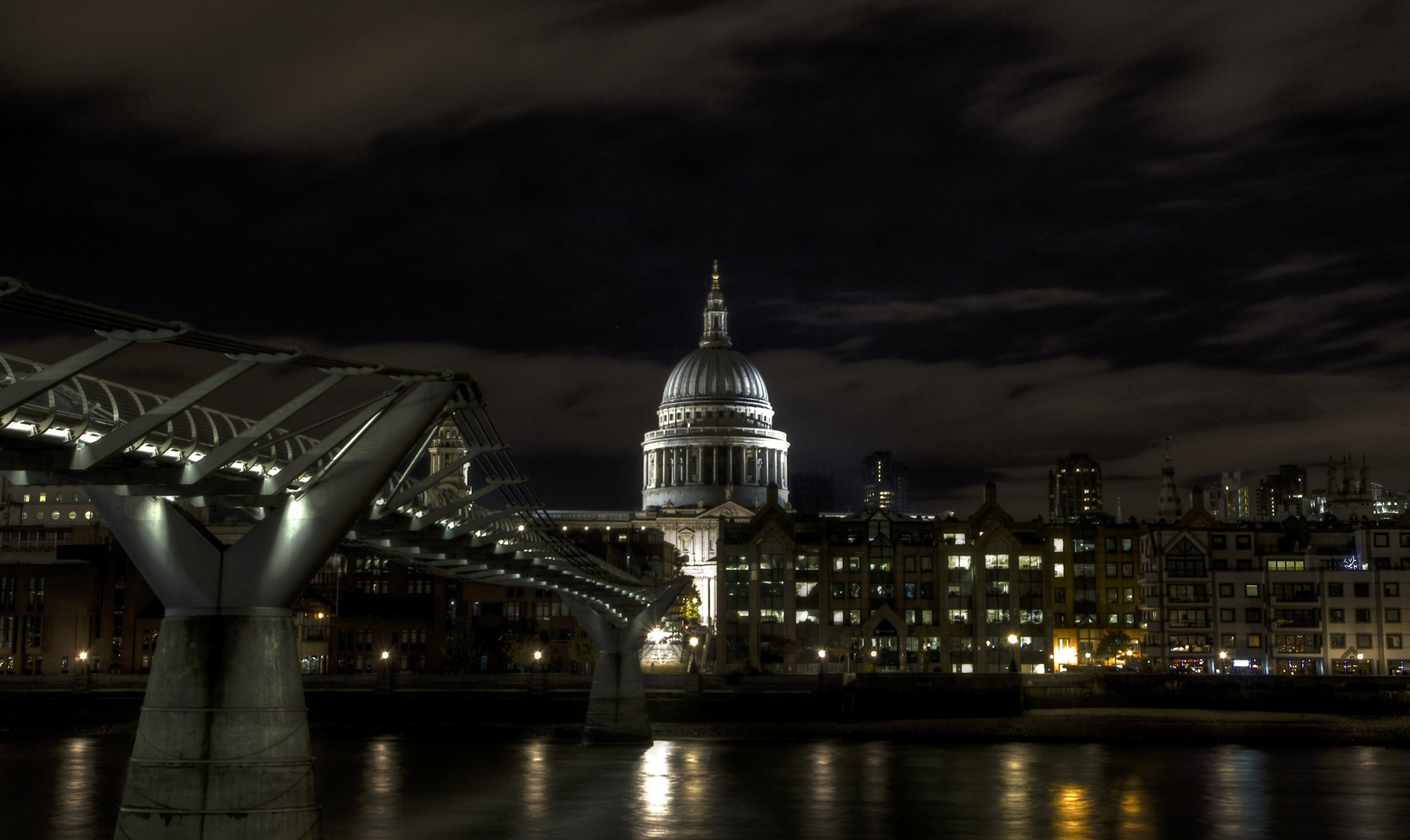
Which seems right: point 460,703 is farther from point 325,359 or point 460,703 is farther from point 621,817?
point 325,359

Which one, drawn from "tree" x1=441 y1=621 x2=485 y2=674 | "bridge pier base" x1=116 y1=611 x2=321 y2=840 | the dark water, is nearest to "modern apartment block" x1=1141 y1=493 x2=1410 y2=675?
the dark water

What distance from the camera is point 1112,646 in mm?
110688

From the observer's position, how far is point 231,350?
79.5 ft

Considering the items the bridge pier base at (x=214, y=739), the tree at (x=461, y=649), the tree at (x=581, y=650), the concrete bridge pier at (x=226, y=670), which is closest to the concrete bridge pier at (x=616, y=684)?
the tree at (x=461, y=649)

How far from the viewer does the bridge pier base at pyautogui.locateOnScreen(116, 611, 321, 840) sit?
27.5 metres

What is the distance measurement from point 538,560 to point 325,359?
29.9 meters

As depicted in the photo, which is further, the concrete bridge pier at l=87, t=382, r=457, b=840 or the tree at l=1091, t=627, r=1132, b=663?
the tree at l=1091, t=627, r=1132, b=663

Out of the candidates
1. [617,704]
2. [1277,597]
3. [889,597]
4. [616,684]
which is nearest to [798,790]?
[617,704]

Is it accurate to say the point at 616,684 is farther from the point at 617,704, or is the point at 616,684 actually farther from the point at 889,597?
the point at 889,597

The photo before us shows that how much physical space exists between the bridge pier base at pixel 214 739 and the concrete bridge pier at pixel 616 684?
42.9m

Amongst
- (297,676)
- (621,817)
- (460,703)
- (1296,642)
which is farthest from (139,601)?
(297,676)

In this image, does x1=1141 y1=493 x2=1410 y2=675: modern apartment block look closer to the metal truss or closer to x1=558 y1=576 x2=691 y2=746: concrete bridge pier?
x1=558 y1=576 x2=691 y2=746: concrete bridge pier

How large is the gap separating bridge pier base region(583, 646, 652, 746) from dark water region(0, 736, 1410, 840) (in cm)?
203

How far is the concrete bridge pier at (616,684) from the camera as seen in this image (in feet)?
238
